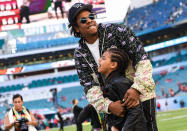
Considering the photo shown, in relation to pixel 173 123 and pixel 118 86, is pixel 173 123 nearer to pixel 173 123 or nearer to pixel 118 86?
pixel 173 123

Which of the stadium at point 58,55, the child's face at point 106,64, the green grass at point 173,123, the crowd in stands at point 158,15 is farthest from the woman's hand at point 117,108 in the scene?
the crowd in stands at point 158,15

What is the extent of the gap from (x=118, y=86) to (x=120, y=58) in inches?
11.7

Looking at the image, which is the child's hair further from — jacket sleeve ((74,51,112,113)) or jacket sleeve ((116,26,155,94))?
jacket sleeve ((74,51,112,113))

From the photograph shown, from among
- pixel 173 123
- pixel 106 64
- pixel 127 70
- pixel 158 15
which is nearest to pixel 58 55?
pixel 158 15

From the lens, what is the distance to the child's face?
3.64 metres

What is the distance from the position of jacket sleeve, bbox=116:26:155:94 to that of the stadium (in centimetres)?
3450

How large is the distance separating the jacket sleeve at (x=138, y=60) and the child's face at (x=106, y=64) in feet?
0.75

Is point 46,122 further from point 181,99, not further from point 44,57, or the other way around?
point 44,57

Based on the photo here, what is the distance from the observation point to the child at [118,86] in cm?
346

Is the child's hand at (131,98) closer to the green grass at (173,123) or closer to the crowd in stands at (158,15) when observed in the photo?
Result: the green grass at (173,123)

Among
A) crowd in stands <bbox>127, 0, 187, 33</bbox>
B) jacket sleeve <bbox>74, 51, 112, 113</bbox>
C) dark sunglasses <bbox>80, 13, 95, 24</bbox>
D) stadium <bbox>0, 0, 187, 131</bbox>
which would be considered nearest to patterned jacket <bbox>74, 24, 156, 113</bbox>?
→ jacket sleeve <bbox>74, 51, 112, 113</bbox>

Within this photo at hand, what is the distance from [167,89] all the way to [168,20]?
39.5ft

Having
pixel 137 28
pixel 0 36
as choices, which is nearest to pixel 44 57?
pixel 0 36

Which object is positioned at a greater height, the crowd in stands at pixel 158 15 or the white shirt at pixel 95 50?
the white shirt at pixel 95 50
